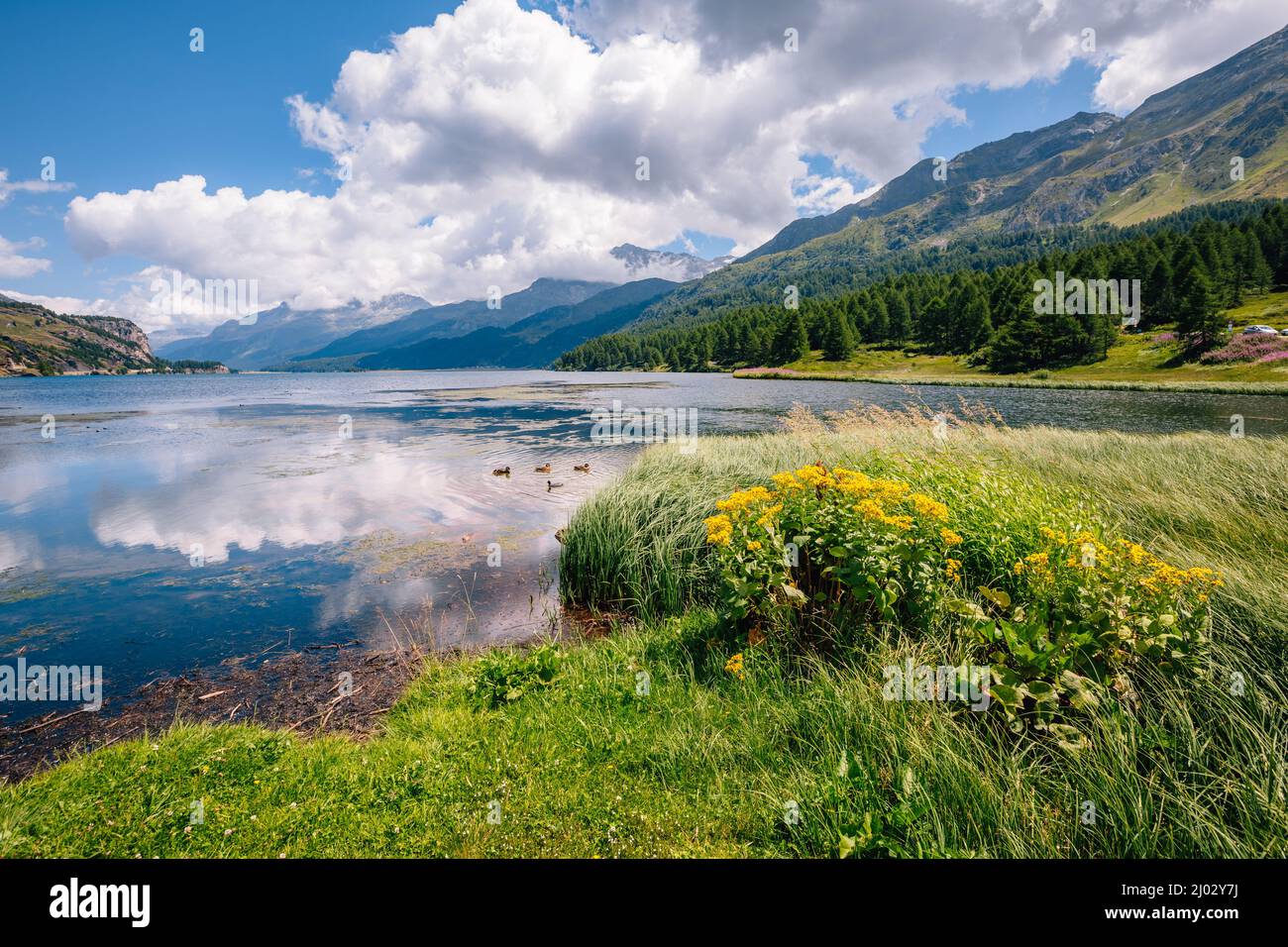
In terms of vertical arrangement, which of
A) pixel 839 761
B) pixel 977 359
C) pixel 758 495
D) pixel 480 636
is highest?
pixel 977 359

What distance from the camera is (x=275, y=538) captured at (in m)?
16.3

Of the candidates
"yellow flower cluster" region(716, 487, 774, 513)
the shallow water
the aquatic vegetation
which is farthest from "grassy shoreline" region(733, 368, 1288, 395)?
"yellow flower cluster" region(716, 487, 774, 513)

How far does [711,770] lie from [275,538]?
16193 mm

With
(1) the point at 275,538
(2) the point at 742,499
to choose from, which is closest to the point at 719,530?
(2) the point at 742,499

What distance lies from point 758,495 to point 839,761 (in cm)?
332

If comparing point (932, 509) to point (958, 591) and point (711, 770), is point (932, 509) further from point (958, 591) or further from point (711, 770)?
point (711, 770)

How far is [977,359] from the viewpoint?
105m

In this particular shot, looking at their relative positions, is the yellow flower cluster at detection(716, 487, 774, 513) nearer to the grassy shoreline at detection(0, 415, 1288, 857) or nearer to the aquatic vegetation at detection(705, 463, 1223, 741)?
the aquatic vegetation at detection(705, 463, 1223, 741)

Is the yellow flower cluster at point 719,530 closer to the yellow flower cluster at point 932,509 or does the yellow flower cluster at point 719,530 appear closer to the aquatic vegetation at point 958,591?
the aquatic vegetation at point 958,591

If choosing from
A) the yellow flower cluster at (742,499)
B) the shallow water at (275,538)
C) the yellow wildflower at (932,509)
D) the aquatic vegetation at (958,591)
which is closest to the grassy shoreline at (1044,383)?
the shallow water at (275,538)

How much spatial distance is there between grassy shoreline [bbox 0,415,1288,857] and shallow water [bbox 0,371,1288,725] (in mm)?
3584

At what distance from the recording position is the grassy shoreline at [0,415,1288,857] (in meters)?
4.18
